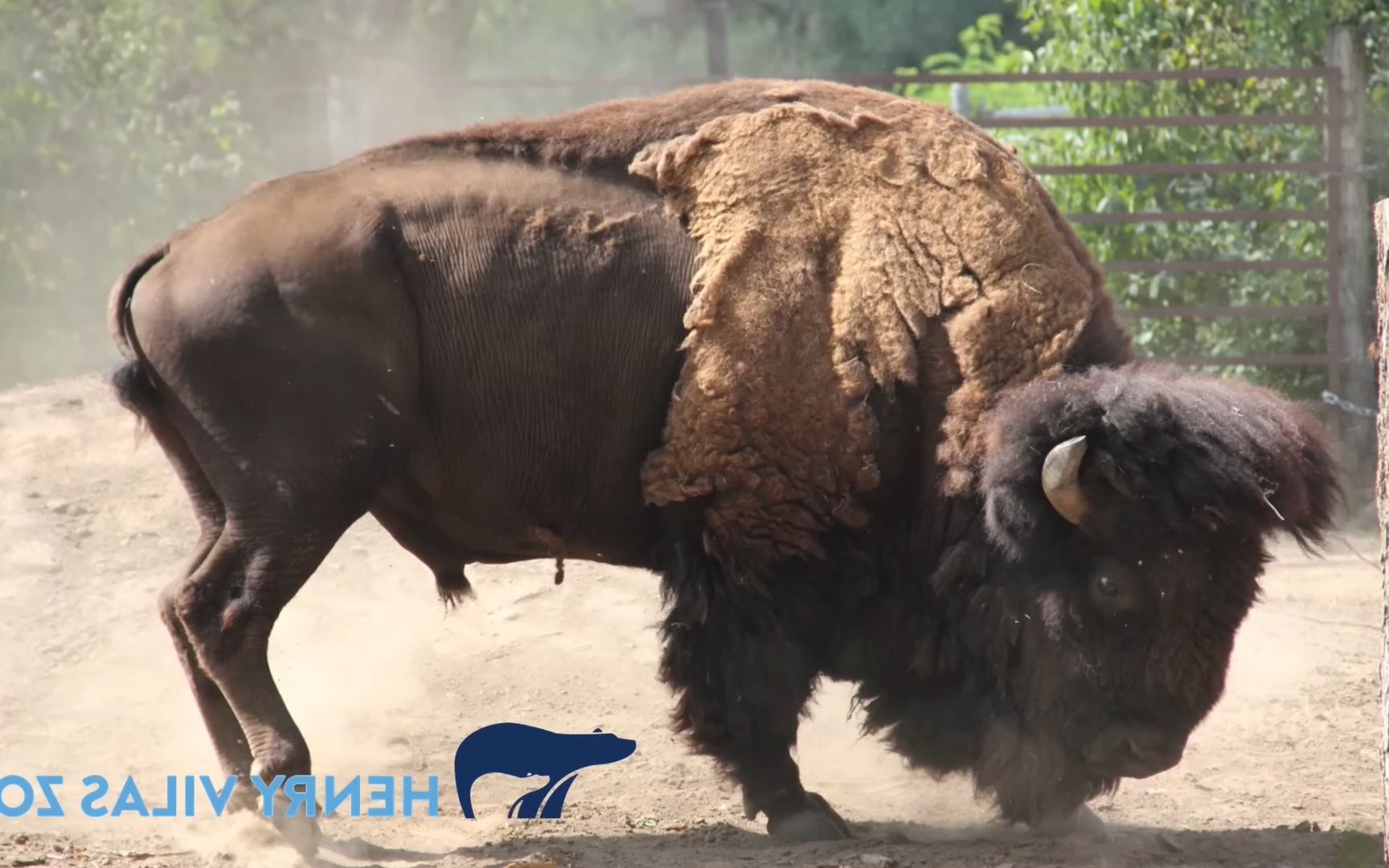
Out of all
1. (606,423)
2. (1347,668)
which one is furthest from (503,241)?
(1347,668)

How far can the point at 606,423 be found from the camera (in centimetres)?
438

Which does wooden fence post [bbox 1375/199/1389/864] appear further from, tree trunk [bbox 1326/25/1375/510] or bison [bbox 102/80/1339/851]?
tree trunk [bbox 1326/25/1375/510]

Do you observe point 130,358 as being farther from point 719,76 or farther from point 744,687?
point 719,76

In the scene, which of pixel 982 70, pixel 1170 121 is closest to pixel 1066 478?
pixel 1170 121

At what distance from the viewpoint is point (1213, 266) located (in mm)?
9672

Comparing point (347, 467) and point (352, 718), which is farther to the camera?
point (352, 718)

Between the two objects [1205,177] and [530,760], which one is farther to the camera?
[1205,177]

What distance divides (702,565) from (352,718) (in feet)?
6.24

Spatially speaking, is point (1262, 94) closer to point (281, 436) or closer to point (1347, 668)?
point (1347, 668)

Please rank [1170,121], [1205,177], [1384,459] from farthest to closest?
1. [1205,177]
2. [1170,121]
3. [1384,459]

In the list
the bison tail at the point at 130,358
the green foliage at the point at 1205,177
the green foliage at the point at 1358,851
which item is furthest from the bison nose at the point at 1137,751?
the green foliage at the point at 1205,177

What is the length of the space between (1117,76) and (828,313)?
611 centimetres

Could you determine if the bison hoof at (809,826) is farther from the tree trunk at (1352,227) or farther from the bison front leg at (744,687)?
the tree trunk at (1352,227)

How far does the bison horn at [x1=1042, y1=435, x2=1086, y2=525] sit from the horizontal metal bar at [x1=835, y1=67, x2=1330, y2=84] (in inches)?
226
